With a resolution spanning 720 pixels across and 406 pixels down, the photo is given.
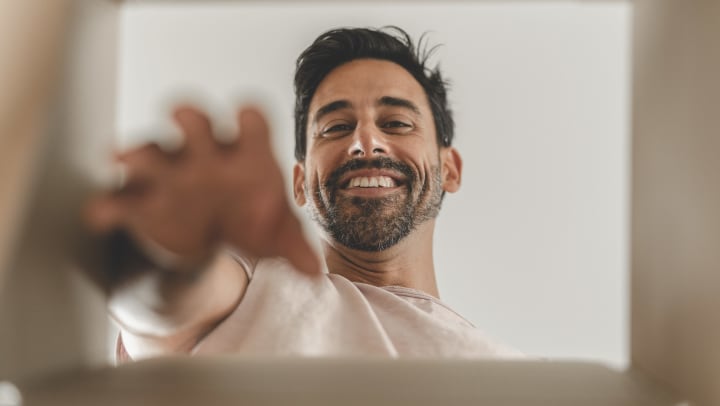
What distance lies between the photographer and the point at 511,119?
2.80 feet

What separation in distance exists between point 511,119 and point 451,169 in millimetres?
Answer: 106

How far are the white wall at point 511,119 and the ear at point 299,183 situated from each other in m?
0.02

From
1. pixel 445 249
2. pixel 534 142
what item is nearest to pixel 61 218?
pixel 445 249

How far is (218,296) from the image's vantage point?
0.71 metres

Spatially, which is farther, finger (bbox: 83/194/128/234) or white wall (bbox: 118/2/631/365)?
white wall (bbox: 118/2/631/365)

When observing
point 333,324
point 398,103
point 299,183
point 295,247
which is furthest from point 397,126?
point 295,247

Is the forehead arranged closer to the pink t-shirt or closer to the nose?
the nose

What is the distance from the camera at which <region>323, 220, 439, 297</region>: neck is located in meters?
0.84

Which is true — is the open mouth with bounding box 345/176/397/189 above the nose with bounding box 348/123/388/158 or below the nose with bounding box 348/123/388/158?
below

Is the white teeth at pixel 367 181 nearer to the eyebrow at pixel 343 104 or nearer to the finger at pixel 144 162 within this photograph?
the eyebrow at pixel 343 104

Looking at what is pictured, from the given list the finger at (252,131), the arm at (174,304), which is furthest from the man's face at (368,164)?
the finger at (252,131)

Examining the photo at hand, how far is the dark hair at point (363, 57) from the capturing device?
0.84 meters

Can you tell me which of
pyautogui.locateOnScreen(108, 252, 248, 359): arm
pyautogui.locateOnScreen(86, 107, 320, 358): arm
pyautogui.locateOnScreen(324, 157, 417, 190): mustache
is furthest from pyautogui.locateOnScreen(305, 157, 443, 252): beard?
pyautogui.locateOnScreen(86, 107, 320, 358): arm

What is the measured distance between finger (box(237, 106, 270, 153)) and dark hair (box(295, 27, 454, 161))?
1.05 feet
